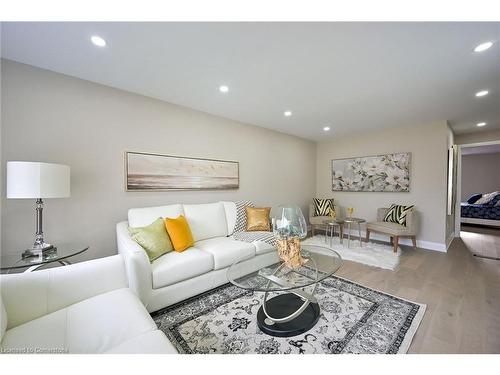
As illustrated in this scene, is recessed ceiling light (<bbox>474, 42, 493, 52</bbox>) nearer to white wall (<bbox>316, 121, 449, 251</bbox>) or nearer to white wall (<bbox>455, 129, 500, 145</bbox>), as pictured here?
white wall (<bbox>316, 121, 449, 251</bbox>)

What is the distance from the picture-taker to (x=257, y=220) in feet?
10.3

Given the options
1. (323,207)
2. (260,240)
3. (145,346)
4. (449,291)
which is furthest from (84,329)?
(323,207)

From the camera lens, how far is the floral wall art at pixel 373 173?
400cm

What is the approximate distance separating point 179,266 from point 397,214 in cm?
398

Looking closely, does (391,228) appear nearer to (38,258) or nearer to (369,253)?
(369,253)

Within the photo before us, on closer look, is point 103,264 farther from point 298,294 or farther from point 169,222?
point 298,294

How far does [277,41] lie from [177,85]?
1.31 m

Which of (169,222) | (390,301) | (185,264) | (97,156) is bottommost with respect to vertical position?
(390,301)

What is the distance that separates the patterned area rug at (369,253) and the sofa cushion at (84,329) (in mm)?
3037

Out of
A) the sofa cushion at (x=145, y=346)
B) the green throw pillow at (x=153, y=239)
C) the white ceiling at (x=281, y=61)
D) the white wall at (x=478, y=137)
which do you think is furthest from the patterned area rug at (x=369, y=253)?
the white wall at (x=478, y=137)

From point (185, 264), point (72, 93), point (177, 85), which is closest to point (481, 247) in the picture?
point (185, 264)

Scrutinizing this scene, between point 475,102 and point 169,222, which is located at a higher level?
point 475,102

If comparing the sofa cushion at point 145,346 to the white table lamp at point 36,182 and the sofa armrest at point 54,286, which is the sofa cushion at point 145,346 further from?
Answer: the white table lamp at point 36,182

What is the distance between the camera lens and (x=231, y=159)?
357 centimetres
